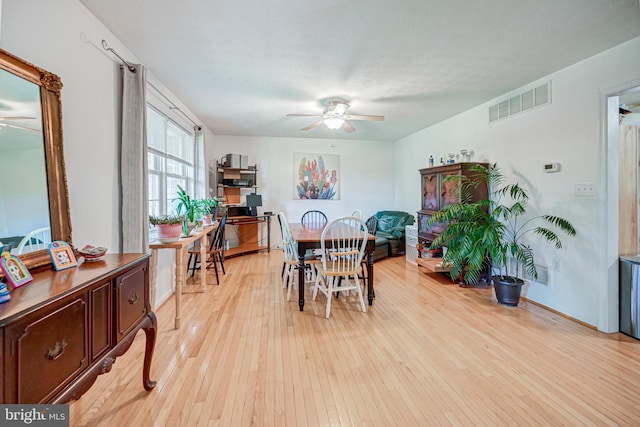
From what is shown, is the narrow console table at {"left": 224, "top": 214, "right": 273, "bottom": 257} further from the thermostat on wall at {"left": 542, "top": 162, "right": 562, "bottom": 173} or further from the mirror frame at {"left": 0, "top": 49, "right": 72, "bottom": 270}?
the thermostat on wall at {"left": 542, "top": 162, "right": 562, "bottom": 173}

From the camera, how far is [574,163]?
8.97 ft

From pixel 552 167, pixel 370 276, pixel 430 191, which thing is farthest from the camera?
pixel 430 191

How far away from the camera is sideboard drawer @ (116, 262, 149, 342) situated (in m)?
1.36

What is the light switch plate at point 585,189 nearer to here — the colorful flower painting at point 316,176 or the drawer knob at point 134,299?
the drawer knob at point 134,299

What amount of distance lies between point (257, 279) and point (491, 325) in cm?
283

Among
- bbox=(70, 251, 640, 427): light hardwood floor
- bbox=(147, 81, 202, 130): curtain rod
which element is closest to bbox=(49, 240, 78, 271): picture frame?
bbox=(70, 251, 640, 427): light hardwood floor

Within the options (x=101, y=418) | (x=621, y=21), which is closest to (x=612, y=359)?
(x=621, y=21)

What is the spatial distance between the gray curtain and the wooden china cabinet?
140 inches

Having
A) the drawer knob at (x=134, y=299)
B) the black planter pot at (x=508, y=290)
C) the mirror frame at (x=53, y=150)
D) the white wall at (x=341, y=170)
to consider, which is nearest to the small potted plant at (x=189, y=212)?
the mirror frame at (x=53, y=150)

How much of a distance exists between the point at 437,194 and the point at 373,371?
3018 mm

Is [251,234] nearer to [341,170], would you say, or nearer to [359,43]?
[341,170]

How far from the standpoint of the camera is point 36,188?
1.41 metres

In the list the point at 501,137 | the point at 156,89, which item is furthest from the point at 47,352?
the point at 501,137

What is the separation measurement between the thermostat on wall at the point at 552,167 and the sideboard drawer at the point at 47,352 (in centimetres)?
385
